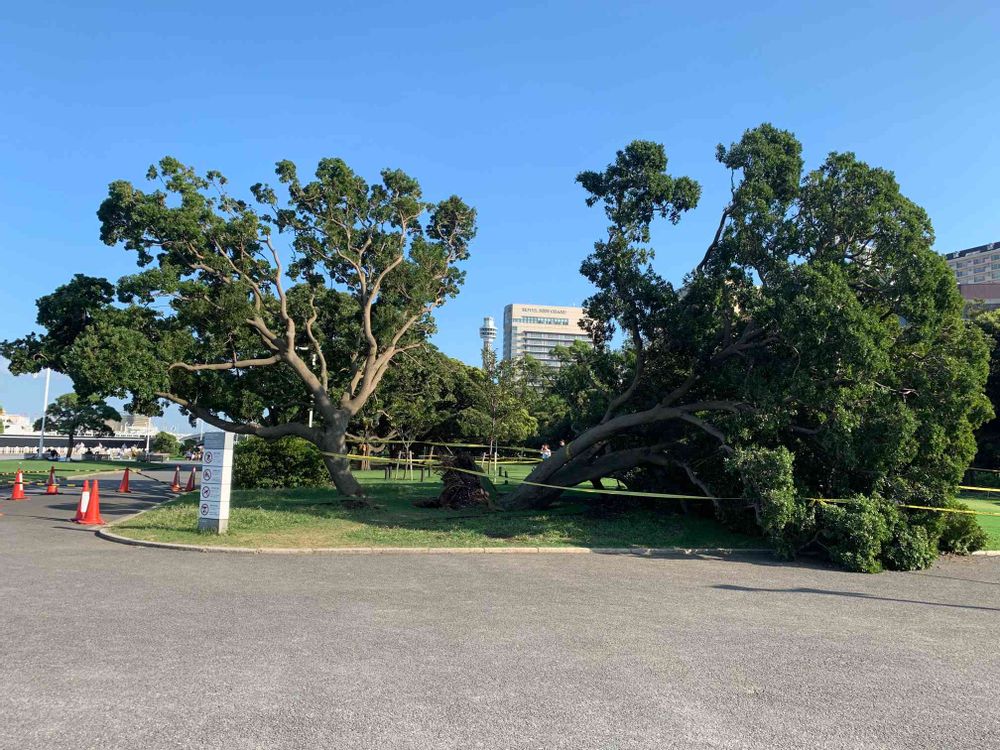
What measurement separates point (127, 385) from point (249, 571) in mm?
7504

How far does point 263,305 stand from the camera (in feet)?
60.6

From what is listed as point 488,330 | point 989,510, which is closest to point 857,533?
point 989,510

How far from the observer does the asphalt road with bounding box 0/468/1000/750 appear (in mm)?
4355

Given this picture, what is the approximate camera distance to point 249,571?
9734 mm

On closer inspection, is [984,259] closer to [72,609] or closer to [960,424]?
[960,424]

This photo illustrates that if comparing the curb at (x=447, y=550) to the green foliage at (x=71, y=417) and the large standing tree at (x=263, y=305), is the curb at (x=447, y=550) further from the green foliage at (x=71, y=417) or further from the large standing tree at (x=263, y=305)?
the green foliage at (x=71, y=417)

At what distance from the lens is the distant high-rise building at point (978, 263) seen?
156 metres

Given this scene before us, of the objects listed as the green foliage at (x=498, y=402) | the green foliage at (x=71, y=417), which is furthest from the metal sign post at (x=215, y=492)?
the green foliage at (x=71, y=417)

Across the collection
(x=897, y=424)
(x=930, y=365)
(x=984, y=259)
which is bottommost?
(x=897, y=424)

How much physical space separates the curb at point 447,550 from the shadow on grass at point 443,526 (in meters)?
0.45

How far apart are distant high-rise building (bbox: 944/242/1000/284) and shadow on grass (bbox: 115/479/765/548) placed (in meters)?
169

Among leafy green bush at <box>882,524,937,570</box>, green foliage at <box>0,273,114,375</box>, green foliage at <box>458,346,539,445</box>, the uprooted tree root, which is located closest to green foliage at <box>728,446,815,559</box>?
leafy green bush at <box>882,524,937,570</box>

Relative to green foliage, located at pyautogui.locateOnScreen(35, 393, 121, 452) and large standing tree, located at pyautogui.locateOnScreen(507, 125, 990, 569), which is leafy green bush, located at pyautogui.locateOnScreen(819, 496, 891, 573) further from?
green foliage, located at pyautogui.locateOnScreen(35, 393, 121, 452)

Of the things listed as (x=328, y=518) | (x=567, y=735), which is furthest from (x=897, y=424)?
(x=328, y=518)
